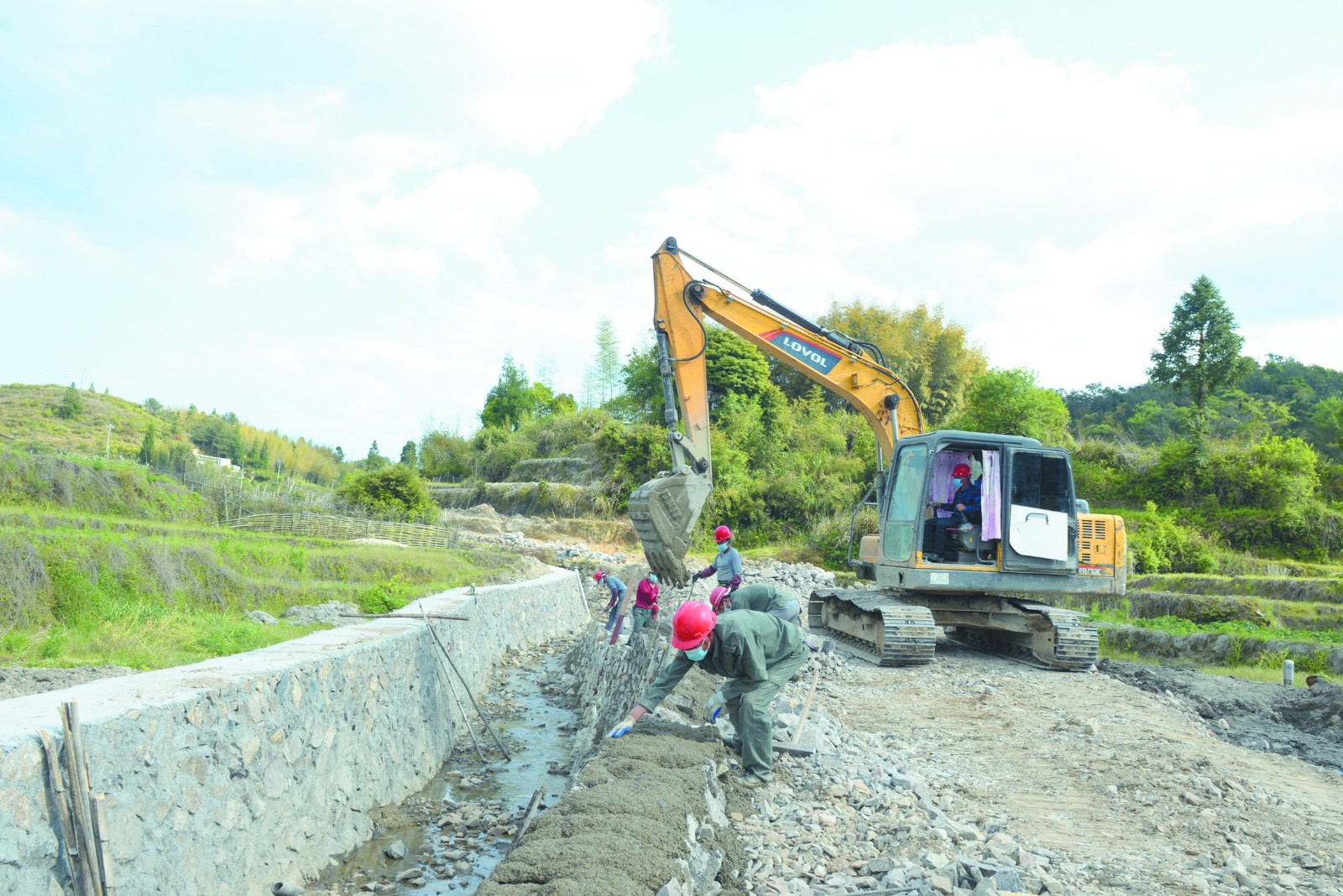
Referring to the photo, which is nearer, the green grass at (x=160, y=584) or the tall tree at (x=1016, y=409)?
the green grass at (x=160, y=584)

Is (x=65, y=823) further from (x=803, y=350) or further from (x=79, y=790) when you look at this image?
(x=803, y=350)

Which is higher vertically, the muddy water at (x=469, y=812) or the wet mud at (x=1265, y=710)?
the wet mud at (x=1265, y=710)

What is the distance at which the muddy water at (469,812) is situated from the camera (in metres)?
6.19

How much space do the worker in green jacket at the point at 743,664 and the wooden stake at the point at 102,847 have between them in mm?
2575

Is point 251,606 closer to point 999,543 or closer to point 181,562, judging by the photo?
point 181,562

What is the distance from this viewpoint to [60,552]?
10.7 metres

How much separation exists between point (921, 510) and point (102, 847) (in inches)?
355

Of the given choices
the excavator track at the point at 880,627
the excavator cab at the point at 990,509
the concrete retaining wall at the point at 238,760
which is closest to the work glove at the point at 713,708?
the concrete retaining wall at the point at 238,760

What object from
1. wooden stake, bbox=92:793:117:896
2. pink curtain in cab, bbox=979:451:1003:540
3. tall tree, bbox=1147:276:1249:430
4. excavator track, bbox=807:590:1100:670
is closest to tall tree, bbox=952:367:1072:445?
tall tree, bbox=1147:276:1249:430

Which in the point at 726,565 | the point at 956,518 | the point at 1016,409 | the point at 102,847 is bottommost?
the point at 102,847

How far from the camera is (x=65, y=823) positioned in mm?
3994

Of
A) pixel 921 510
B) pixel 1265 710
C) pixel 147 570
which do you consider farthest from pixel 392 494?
pixel 1265 710

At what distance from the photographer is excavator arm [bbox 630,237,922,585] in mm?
10102

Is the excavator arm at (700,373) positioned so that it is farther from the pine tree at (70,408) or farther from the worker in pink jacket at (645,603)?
the pine tree at (70,408)
